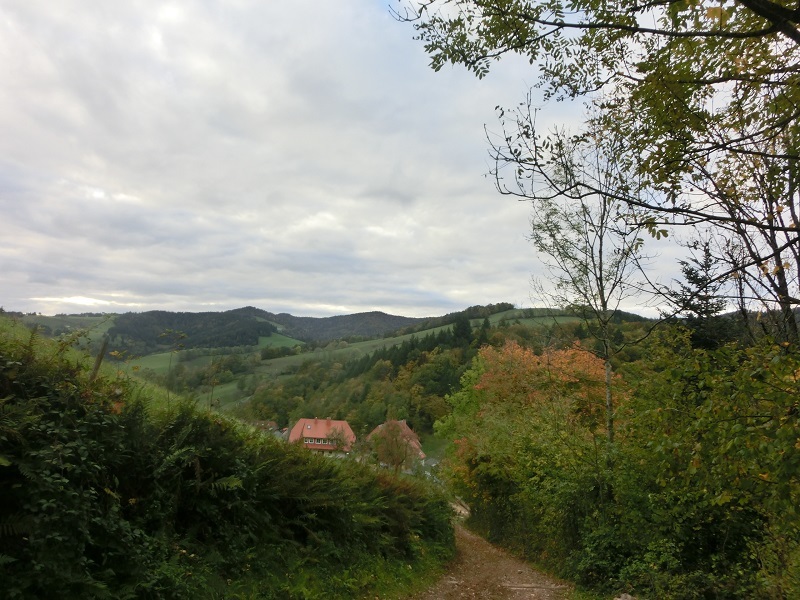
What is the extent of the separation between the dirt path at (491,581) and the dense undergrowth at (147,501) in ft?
5.06

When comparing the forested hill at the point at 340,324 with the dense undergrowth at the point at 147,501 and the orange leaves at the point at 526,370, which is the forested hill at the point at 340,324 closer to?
the orange leaves at the point at 526,370

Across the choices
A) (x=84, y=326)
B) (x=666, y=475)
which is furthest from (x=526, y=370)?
(x=84, y=326)

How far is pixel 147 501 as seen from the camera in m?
5.04

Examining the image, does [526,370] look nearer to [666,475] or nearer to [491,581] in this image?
[491,581]

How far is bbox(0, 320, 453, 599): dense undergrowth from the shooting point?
3668 millimetres

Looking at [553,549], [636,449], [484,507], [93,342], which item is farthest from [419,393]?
[93,342]

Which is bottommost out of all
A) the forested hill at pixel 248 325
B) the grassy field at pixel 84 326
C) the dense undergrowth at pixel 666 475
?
the dense undergrowth at pixel 666 475

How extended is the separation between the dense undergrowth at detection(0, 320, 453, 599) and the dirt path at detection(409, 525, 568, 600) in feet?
5.06

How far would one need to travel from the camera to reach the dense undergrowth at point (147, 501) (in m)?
3.67

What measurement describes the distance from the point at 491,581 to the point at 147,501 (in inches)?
342

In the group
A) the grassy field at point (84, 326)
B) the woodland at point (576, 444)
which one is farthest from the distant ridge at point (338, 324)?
the grassy field at point (84, 326)

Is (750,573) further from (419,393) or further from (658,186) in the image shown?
(419,393)

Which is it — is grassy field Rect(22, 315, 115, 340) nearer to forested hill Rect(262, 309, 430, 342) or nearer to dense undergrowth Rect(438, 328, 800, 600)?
dense undergrowth Rect(438, 328, 800, 600)

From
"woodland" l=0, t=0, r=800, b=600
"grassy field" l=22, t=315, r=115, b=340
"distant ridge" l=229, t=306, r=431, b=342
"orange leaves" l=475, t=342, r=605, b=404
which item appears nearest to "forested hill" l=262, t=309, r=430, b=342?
"distant ridge" l=229, t=306, r=431, b=342
